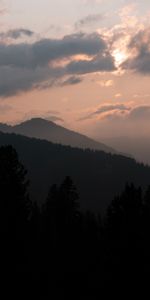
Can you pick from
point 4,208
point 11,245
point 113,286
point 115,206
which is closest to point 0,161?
point 4,208

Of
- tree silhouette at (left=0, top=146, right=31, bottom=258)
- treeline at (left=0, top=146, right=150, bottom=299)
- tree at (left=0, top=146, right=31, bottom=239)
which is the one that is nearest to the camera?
treeline at (left=0, top=146, right=150, bottom=299)

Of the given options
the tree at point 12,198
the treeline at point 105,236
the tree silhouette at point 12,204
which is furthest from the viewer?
the tree at point 12,198

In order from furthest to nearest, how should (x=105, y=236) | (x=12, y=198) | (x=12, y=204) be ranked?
(x=105, y=236)
(x=12, y=198)
(x=12, y=204)

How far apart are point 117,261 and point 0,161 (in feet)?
30.3

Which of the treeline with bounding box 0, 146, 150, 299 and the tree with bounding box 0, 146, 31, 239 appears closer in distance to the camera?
the treeline with bounding box 0, 146, 150, 299

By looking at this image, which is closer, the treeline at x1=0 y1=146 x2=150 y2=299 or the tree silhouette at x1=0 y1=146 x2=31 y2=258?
the treeline at x1=0 y1=146 x2=150 y2=299

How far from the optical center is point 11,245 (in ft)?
105

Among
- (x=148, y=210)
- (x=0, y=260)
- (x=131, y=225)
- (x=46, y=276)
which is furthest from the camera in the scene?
(x=46, y=276)

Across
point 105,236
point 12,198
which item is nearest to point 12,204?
point 12,198

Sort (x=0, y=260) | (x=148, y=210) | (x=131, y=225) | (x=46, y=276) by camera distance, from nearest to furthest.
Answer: (x=0, y=260)
(x=131, y=225)
(x=148, y=210)
(x=46, y=276)

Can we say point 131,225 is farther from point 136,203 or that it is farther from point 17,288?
point 17,288

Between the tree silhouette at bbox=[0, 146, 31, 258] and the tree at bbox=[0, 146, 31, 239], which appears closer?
the tree silhouette at bbox=[0, 146, 31, 258]

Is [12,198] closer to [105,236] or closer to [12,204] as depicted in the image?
[12,204]

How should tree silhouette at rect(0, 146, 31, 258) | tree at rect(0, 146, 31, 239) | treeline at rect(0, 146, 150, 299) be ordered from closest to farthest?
treeline at rect(0, 146, 150, 299) < tree silhouette at rect(0, 146, 31, 258) < tree at rect(0, 146, 31, 239)
